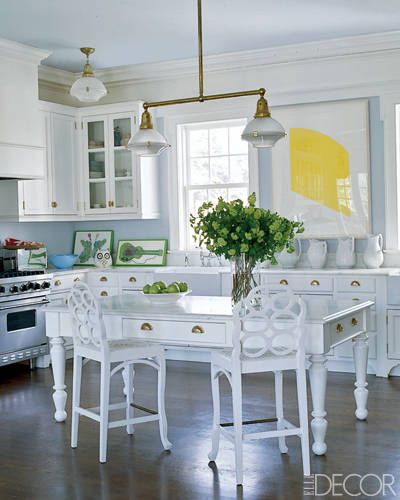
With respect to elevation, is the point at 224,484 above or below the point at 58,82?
below

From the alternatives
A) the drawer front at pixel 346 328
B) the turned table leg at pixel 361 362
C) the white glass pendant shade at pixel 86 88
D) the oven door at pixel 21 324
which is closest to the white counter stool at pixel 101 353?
the drawer front at pixel 346 328

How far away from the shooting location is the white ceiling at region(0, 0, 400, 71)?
540 cm

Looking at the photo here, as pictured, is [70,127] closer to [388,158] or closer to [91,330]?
[388,158]

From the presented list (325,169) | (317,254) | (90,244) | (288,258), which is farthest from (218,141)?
(90,244)

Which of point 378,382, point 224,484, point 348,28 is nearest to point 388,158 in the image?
point 348,28

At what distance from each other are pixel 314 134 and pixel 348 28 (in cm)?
100

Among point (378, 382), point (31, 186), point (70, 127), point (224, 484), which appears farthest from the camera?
point (70, 127)

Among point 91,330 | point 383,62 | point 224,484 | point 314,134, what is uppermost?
point 383,62

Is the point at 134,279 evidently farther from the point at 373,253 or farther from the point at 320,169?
the point at 373,253

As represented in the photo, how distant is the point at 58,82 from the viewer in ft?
24.7

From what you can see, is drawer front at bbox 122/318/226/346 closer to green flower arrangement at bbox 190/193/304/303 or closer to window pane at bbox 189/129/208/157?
green flower arrangement at bbox 190/193/304/303

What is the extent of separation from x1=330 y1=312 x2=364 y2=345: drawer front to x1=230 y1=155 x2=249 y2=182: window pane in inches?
117

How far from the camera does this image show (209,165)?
7402 mm

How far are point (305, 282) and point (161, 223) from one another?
1.86 metres
